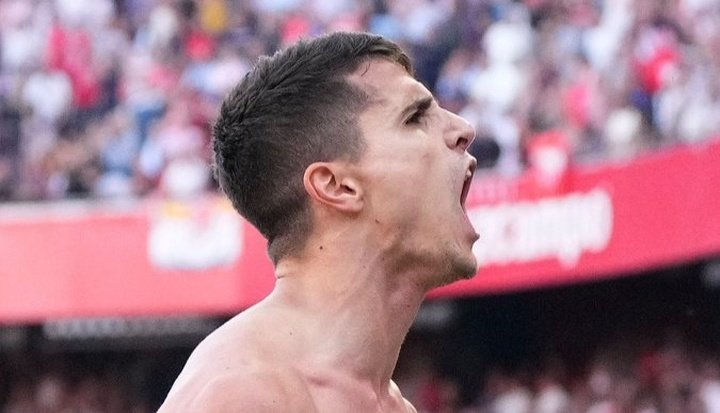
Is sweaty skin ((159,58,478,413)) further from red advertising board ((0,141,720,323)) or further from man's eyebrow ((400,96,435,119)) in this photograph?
red advertising board ((0,141,720,323))

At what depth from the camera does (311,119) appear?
297cm

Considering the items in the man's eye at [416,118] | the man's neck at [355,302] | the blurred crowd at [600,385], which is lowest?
the blurred crowd at [600,385]

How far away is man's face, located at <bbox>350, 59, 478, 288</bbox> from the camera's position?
3008 millimetres

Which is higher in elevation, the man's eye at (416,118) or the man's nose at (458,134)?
the man's eye at (416,118)

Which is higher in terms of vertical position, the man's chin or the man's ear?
the man's ear

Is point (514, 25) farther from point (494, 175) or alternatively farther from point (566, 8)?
point (494, 175)

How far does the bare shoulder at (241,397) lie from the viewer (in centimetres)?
264

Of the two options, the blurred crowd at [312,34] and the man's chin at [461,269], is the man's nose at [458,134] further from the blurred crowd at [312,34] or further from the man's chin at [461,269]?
the blurred crowd at [312,34]

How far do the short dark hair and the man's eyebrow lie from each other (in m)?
0.08

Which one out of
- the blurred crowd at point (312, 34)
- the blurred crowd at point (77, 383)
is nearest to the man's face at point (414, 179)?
the blurred crowd at point (312, 34)

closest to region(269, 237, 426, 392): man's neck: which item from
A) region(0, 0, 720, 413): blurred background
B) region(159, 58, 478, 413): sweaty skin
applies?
region(159, 58, 478, 413): sweaty skin

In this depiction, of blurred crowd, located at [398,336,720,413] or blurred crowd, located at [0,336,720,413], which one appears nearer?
blurred crowd, located at [398,336,720,413]

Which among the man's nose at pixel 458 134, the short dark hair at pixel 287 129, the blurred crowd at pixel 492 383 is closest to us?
the short dark hair at pixel 287 129

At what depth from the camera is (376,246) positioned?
3.04 metres
